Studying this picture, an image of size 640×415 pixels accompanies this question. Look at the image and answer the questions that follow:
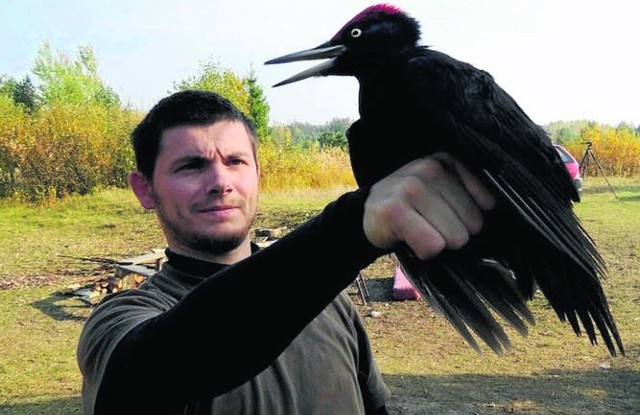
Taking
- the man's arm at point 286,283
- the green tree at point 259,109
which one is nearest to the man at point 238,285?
the man's arm at point 286,283

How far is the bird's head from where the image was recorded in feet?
8.00

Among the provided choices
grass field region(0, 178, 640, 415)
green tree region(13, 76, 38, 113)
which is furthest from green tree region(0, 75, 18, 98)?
grass field region(0, 178, 640, 415)

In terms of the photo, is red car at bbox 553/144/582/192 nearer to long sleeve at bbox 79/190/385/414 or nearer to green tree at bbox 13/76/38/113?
long sleeve at bbox 79/190/385/414

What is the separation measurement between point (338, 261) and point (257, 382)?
86cm

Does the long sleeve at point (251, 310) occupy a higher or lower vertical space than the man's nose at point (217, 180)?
lower

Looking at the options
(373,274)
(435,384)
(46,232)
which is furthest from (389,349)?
(46,232)

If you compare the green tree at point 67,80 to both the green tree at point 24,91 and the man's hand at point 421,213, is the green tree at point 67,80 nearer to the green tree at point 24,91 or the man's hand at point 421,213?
the green tree at point 24,91

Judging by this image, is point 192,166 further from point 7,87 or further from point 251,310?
point 7,87

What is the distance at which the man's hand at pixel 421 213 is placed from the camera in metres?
1.18

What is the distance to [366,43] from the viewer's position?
2.45 metres

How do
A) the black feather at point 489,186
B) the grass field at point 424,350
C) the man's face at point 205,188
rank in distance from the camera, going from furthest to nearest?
the grass field at point 424,350, the man's face at point 205,188, the black feather at point 489,186

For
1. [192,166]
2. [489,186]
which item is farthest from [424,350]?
[489,186]

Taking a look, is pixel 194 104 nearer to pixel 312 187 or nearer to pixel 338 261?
pixel 338 261

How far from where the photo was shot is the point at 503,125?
6.68 feet
